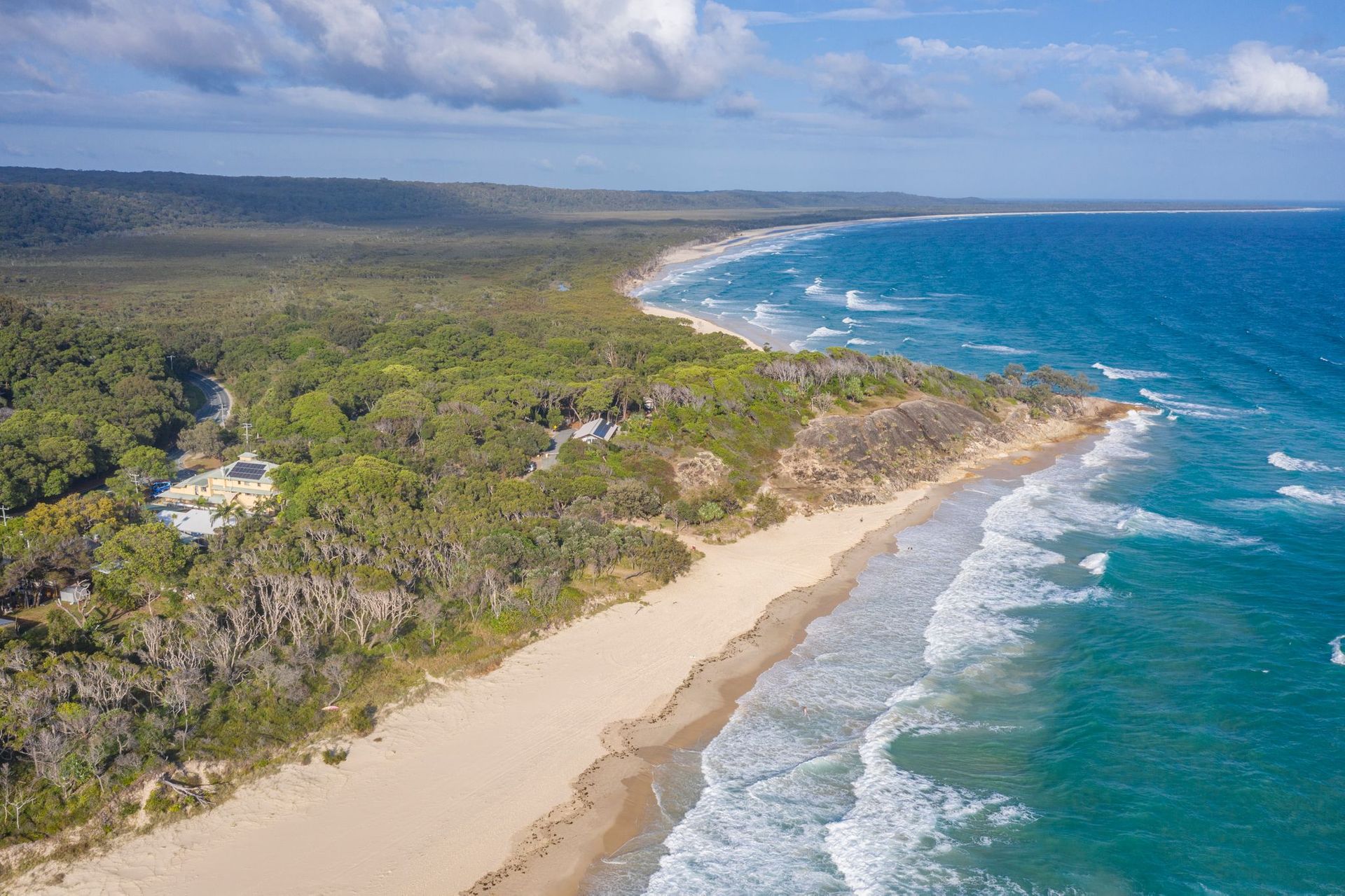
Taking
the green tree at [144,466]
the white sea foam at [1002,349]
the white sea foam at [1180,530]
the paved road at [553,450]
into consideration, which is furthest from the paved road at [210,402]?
the white sea foam at [1002,349]

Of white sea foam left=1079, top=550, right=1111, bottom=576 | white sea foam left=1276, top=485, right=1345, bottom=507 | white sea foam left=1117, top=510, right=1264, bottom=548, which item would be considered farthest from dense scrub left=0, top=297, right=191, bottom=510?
white sea foam left=1276, top=485, right=1345, bottom=507

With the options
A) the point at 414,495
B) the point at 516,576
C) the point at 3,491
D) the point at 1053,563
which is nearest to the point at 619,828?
the point at 516,576

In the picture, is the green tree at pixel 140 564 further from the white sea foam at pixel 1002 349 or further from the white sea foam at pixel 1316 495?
the white sea foam at pixel 1002 349

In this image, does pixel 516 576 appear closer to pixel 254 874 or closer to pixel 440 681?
pixel 440 681

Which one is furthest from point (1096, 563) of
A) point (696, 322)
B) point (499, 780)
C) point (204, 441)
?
point (696, 322)

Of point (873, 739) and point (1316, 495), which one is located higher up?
point (1316, 495)

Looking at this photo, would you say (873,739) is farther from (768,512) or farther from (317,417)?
(317,417)

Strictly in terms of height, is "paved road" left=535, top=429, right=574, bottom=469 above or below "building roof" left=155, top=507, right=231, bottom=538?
above

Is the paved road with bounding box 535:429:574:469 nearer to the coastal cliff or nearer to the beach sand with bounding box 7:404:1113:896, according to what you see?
the coastal cliff
